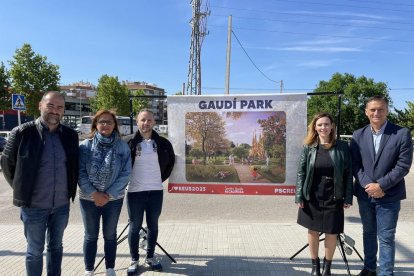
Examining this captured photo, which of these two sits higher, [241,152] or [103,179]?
[241,152]

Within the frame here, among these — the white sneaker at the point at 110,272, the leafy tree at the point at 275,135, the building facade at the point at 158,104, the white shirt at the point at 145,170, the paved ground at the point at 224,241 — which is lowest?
the paved ground at the point at 224,241

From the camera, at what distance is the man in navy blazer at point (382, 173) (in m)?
3.65

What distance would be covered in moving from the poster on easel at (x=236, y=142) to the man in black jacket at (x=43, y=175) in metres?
1.85

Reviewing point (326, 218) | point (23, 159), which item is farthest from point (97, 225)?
point (326, 218)

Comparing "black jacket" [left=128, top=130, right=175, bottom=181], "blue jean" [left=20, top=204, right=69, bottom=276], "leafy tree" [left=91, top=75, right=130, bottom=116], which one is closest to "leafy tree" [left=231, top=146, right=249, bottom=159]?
"black jacket" [left=128, top=130, right=175, bottom=181]

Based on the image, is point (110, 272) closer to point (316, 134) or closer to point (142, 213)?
point (142, 213)

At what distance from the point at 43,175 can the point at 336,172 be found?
9.34ft

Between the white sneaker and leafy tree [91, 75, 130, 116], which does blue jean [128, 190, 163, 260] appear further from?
leafy tree [91, 75, 130, 116]

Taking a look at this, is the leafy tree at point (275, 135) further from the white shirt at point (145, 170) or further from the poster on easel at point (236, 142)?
the white shirt at point (145, 170)

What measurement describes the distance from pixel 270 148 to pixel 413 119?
33.1 meters

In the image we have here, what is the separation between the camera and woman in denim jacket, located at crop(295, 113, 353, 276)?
12.6 feet

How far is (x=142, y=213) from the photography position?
420 centimetres

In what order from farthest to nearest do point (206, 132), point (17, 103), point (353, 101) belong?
point (353, 101), point (17, 103), point (206, 132)

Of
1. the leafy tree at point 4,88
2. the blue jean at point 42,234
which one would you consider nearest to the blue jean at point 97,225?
the blue jean at point 42,234
